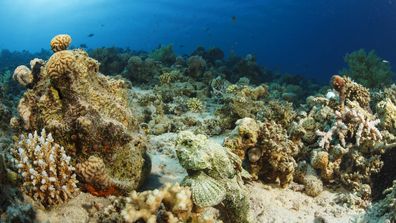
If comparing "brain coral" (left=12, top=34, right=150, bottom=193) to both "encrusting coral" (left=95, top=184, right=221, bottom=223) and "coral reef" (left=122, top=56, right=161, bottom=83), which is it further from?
"coral reef" (left=122, top=56, right=161, bottom=83)

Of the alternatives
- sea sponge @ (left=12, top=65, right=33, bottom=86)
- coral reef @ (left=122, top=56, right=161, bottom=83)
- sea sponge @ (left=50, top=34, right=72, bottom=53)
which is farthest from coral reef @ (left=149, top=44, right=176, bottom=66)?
sea sponge @ (left=50, top=34, right=72, bottom=53)

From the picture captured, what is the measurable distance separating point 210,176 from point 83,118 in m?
1.99

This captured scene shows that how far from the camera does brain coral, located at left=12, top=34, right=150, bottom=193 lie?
4609mm

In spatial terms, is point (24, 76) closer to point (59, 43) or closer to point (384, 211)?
point (59, 43)

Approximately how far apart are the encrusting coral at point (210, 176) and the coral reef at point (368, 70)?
10858 millimetres

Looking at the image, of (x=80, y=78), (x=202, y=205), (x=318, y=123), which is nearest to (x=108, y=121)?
(x=80, y=78)

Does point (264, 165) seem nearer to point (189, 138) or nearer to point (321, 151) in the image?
point (321, 151)

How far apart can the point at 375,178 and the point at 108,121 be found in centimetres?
513

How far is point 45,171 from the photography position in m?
4.39

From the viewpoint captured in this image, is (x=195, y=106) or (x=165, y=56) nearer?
(x=195, y=106)

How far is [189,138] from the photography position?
14.4 feet

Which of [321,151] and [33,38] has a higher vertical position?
[321,151]

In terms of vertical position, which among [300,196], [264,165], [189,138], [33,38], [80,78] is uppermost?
[80,78]

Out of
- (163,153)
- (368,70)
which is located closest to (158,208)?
(163,153)
